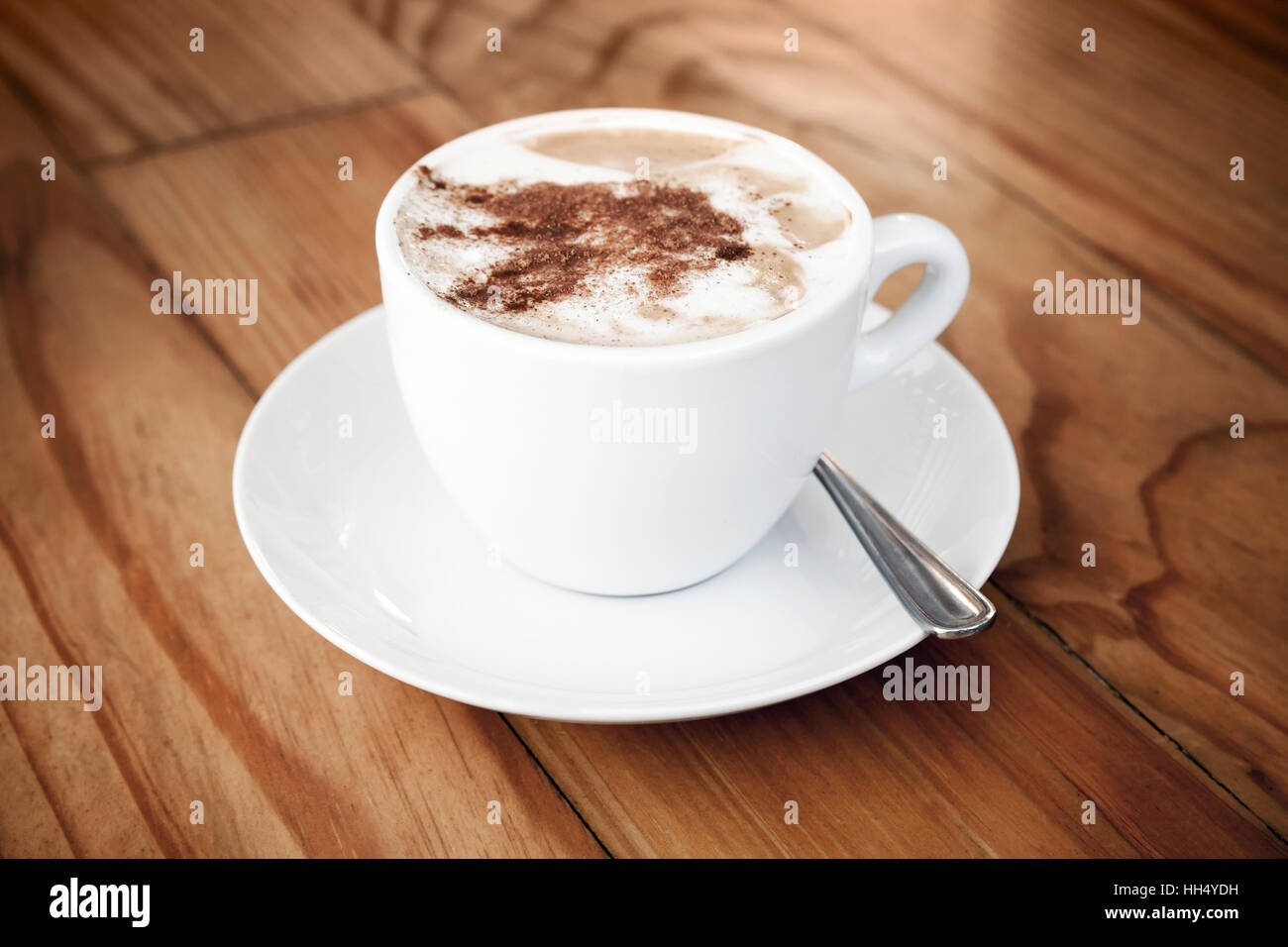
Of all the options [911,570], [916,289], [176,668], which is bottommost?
[176,668]

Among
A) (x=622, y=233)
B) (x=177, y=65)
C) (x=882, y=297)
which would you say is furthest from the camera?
(x=177, y=65)

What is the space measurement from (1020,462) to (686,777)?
397 millimetres

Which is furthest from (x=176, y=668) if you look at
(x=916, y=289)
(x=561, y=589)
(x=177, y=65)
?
(x=177, y=65)

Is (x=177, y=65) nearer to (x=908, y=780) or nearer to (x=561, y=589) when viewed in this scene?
(x=561, y=589)

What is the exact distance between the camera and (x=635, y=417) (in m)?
0.60

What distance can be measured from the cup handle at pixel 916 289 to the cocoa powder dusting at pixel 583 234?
0.10 metres

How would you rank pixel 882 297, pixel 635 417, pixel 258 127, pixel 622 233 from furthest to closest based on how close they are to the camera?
pixel 258 127 → pixel 882 297 → pixel 622 233 → pixel 635 417

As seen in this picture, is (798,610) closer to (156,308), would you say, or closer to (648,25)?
(156,308)

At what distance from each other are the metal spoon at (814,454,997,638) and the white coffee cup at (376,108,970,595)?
0.14 ft

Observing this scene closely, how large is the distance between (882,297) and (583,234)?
413 mm

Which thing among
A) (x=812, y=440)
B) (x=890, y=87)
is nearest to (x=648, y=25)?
(x=890, y=87)

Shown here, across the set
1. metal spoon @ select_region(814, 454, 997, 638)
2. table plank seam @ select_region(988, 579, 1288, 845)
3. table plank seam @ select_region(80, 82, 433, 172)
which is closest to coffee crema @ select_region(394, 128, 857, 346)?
metal spoon @ select_region(814, 454, 997, 638)

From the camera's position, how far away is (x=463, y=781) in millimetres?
628

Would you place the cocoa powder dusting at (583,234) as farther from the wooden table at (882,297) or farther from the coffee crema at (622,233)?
the wooden table at (882,297)
